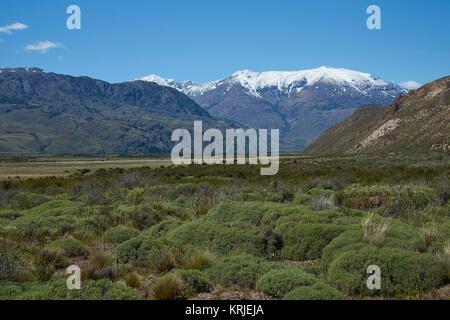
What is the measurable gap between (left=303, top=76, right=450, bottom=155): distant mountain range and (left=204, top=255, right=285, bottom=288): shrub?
60451 millimetres

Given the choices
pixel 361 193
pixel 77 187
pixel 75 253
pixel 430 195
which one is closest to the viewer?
pixel 75 253

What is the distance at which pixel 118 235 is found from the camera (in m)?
10.9

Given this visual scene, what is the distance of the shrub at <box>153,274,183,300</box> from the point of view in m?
6.49

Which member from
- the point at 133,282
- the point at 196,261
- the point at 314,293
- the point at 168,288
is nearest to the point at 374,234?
the point at 314,293

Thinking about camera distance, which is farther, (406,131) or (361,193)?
(406,131)

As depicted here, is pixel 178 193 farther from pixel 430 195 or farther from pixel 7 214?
pixel 430 195

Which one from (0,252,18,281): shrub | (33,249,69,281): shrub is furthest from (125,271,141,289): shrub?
→ (0,252,18,281): shrub

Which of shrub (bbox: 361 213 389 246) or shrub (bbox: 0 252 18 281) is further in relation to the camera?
shrub (bbox: 361 213 389 246)

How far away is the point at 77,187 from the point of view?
2566 centimetres

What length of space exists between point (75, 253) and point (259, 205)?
6253 millimetres

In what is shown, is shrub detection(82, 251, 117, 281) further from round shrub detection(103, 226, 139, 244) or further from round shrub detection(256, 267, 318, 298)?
round shrub detection(256, 267, 318, 298)

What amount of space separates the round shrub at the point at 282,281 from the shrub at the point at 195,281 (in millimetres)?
977

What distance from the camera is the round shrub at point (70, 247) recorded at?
30.7 ft
